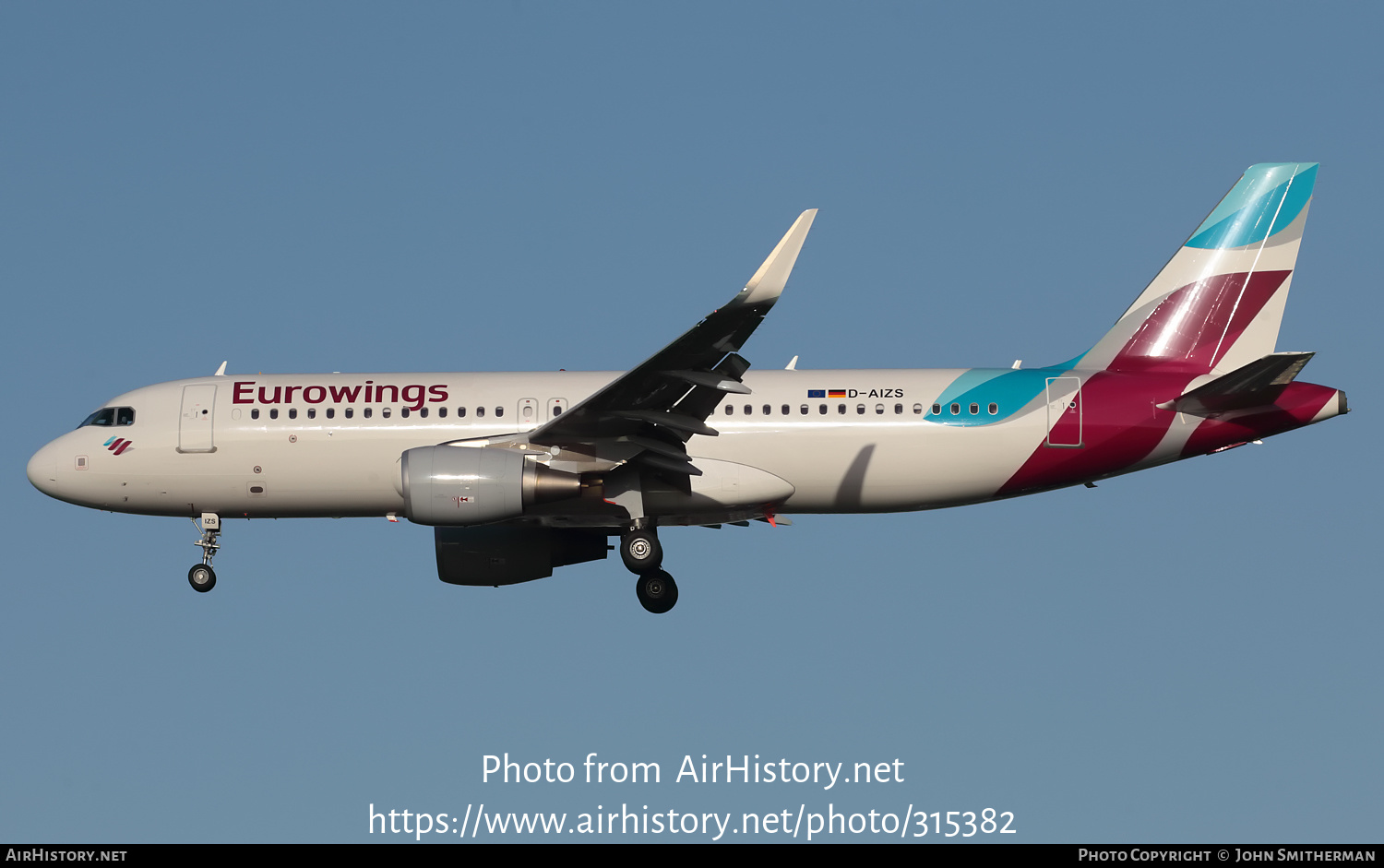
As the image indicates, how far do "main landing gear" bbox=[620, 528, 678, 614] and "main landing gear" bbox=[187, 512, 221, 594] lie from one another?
24.7 ft

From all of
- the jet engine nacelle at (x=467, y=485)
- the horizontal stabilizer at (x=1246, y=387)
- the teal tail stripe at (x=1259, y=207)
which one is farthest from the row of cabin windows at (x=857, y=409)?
the teal tail stripe at (x=1259, y=207)

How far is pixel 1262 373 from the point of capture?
24.7 m

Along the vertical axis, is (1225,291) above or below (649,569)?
above

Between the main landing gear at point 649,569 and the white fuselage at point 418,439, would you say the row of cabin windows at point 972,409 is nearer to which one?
the white fuselage at point 418,439

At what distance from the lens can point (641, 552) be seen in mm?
25719

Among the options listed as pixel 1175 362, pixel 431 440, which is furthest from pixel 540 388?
pixel 1175 362

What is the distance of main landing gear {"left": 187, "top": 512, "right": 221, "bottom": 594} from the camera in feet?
91.7

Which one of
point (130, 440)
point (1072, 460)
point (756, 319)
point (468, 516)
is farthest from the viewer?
point (130, 440)

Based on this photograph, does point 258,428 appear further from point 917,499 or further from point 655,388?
point 917,499

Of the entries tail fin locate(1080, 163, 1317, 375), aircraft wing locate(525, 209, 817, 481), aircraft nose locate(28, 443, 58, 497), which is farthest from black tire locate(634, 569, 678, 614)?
aircraft nose locate(28, 443, 58, 497)

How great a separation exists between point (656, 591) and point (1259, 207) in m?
12.7

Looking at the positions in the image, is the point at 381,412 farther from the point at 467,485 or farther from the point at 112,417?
the point at 112,417

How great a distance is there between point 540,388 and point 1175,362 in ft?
36.2

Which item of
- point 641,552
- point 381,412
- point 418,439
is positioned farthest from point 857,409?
point 381,412
